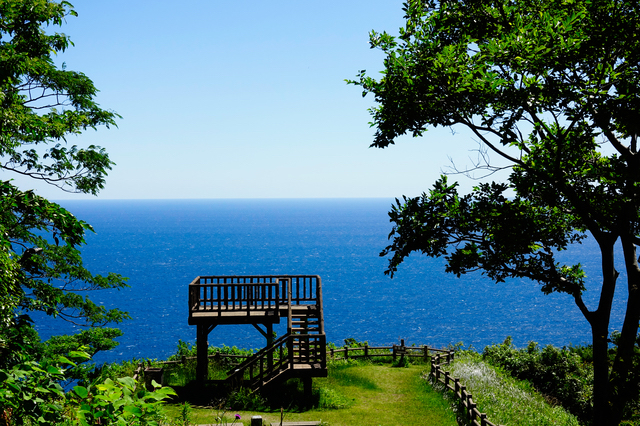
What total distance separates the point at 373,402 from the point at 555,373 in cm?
1021

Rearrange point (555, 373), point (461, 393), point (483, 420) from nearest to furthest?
point (483, 420), point (461, 393), point (555, 373)

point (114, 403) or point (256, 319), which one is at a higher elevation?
point (114, 403)

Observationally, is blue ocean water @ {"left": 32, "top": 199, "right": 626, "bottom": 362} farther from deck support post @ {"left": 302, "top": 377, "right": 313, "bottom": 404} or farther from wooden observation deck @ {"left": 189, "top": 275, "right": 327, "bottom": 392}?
deck support post @ {"left": 302, "top": 377, "right": 313, "bottom": 404}

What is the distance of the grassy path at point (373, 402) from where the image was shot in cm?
1405

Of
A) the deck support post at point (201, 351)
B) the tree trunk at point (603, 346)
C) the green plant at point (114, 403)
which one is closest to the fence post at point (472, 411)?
the tree trunk at point (603, 346)

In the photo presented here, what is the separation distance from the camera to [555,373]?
2092cm

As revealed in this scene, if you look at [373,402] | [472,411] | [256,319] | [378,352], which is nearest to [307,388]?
[373,402]

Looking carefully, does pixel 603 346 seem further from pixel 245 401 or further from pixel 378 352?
pixel 378 352

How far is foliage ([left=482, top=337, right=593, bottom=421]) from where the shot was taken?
1878 centimetres

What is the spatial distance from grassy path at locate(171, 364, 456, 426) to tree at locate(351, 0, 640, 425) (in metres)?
6.21

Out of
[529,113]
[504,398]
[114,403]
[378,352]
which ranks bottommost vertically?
[378,352]

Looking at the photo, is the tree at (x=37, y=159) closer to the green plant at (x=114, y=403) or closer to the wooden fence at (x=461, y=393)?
the green plant at (x=114, y=403)

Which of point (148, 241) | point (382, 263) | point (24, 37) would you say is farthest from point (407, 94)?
point (148, 241)

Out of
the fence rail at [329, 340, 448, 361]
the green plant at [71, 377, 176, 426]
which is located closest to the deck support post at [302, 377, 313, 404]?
the fence rail at [329, 340, 448, 361]
